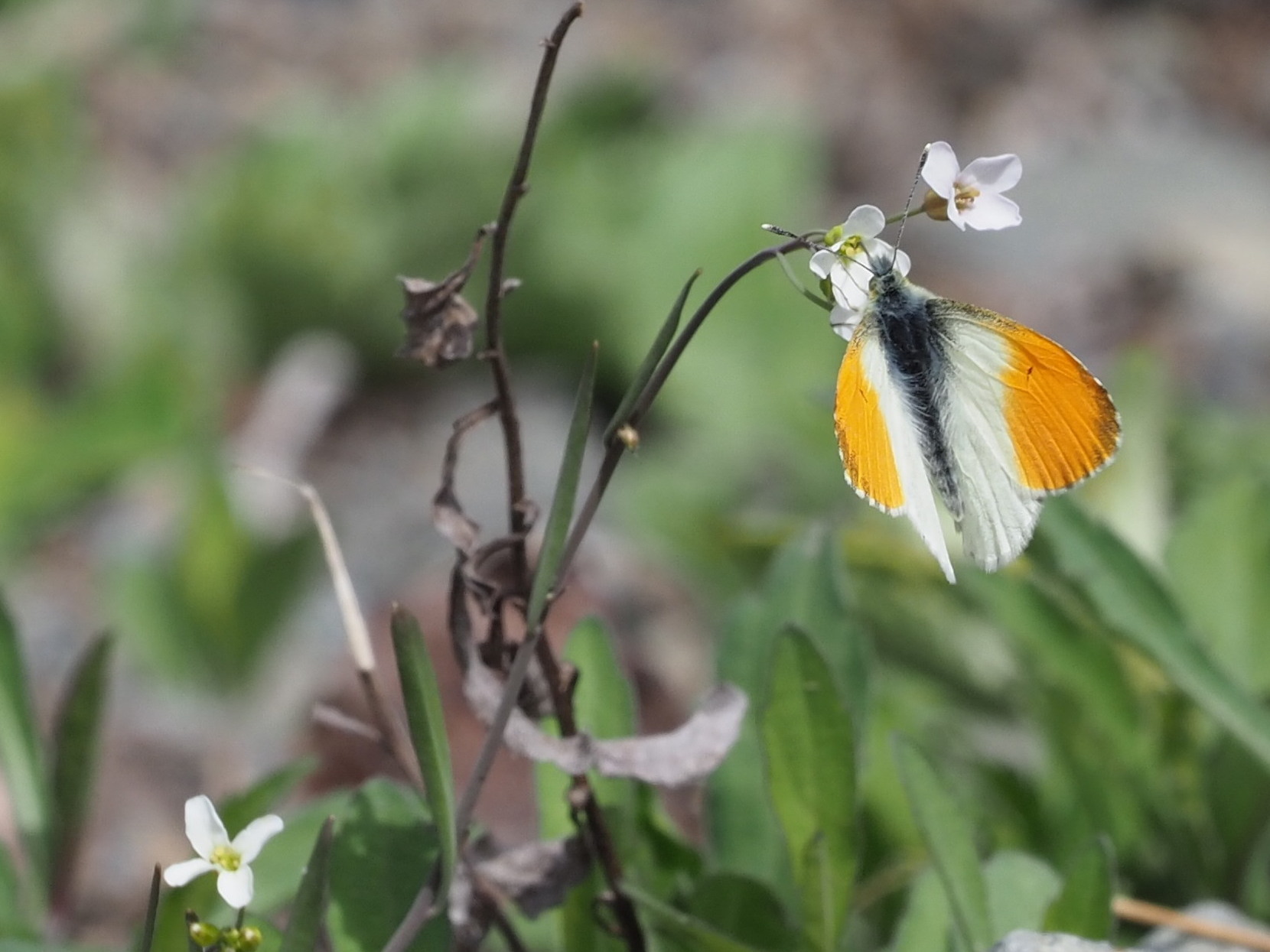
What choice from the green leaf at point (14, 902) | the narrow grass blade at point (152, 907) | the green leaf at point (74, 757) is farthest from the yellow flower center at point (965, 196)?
the green leaf at point (14, 902)

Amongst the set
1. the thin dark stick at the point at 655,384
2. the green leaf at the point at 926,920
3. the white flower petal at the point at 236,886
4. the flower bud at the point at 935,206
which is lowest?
the green leaf at the point at 926,920

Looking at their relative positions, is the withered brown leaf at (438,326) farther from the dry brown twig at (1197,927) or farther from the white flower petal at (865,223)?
the dry brown twig at (1197,927)

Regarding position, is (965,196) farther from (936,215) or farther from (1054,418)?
(1054,418)

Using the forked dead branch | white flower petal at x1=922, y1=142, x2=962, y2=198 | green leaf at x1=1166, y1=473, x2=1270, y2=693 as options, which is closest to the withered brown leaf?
the forked dead branch

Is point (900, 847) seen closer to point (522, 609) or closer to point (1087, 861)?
point (1087, 861)

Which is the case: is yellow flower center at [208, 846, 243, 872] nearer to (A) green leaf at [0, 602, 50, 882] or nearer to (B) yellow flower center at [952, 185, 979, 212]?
(A) green leaf at [0, 602, 50, 882]

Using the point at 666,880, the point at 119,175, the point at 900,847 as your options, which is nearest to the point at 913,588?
the point at 900,847
